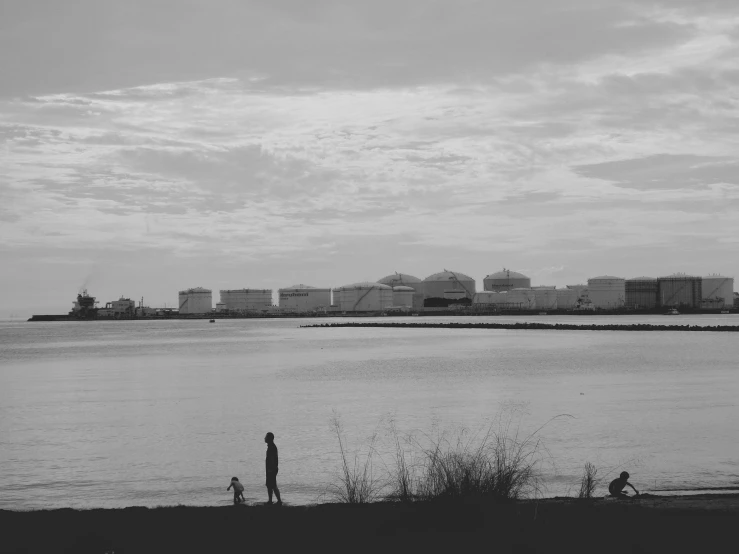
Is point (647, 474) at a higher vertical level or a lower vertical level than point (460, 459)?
lower

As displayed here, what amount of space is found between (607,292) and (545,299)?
1418 centimetres

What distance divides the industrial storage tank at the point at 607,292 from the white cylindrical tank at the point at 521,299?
12.4 metres

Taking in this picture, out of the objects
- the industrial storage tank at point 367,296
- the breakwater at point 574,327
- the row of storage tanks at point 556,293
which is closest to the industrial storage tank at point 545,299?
the row of storage tanks at point 556,293

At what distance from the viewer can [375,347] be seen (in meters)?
80.1

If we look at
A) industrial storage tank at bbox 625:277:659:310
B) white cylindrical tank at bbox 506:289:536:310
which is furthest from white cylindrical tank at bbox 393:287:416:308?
industrial storage tank at bbox 625:277:659:310

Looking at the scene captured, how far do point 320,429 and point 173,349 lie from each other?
56090 mm

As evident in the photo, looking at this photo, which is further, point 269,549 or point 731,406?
point 731,406

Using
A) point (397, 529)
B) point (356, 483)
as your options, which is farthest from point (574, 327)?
point (397, 529)

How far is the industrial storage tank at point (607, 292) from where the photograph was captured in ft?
594

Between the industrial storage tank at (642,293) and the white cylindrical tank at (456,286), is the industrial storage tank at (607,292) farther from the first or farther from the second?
the white cylindrical tank at (456,286)

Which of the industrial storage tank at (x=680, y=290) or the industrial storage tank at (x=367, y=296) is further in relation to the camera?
the industrial storage tank at (x=367, y=296)

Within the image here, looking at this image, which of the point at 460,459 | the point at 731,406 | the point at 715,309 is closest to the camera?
the point at 460,459

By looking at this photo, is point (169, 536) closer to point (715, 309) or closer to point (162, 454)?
point (162, 454)

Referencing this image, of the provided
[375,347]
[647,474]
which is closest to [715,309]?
[375,347]
